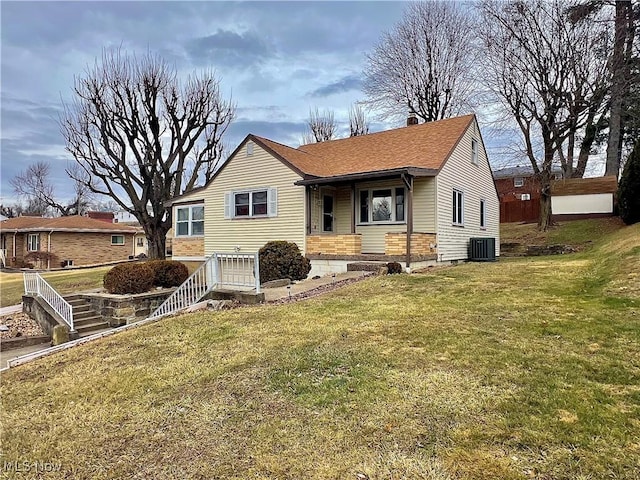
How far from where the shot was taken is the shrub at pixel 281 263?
13156mm

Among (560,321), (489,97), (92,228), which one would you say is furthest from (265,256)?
(92,228)

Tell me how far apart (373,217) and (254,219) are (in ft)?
15.3

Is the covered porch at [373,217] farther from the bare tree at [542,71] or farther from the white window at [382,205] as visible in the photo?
the bare tree at [542,71]

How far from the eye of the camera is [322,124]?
105ft

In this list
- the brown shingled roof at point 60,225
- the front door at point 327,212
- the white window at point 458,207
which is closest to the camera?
the white window at point 458,207

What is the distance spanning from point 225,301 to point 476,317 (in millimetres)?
5360

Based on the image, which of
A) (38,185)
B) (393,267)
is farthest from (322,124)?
(38,185)

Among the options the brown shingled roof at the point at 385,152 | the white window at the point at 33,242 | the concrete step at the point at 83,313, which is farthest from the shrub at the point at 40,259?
the brown shingled roof at the point at 385,152

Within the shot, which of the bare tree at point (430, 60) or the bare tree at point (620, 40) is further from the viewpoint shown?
the bare tree at point (430, 60)

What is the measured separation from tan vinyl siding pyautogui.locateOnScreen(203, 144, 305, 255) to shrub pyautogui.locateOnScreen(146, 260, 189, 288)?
348 cm

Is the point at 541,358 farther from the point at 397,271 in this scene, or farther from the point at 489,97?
the point at 489,97

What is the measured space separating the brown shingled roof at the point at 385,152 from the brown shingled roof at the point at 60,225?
2295 centimetres

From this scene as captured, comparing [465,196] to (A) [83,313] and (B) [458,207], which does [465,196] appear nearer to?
(B) [458,207]

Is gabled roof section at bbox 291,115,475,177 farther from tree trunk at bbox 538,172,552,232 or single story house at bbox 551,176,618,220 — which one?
single story house at bbox 551,176,618,220
